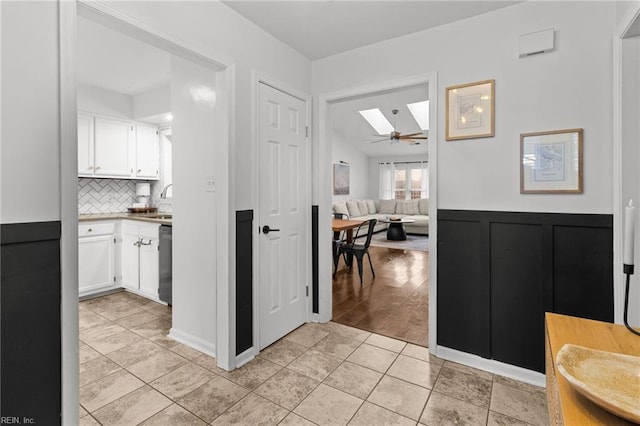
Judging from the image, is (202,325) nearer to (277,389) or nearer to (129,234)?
(277,389)

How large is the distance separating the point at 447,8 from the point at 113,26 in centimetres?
199

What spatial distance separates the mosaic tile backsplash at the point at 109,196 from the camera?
12.9 ft

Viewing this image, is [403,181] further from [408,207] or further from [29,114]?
[29,114]

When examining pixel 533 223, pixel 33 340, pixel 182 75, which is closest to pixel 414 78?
pixel 533 223

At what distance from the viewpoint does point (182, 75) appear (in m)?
2.51

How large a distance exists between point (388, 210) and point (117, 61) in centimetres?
790

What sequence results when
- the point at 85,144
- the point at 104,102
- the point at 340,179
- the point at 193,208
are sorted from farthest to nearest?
the point at 340,179
the point at 104,102
the point at 85,144
the point at 193,208

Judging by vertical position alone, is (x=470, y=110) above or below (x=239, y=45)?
below

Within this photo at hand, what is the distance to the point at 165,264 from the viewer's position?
312 cm

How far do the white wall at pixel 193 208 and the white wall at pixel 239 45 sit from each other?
→ 0.25 meters

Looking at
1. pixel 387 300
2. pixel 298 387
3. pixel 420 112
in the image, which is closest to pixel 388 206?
pixel 420 112

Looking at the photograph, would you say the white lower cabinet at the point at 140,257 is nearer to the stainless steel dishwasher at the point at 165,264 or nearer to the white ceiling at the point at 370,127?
the stainless steel dishwasher at the point at 165,264

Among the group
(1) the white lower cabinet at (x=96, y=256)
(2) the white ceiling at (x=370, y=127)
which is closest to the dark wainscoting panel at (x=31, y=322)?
(1) the white lower cabinet at (x=96, y=256)

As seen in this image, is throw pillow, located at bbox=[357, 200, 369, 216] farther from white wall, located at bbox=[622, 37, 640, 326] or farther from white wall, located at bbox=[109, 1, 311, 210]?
white wall, located at bbox=[622, 37, 640, 326]
